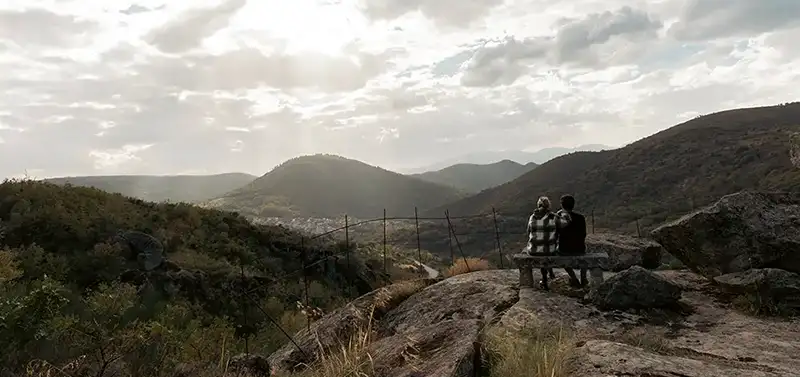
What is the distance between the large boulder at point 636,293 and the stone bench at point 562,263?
499 mm

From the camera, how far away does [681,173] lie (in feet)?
250

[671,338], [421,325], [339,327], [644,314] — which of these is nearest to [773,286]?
[644,314]

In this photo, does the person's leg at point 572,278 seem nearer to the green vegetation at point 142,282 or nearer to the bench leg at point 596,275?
the bench leg at point 596,275

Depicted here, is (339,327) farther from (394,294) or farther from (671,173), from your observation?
(671,173)

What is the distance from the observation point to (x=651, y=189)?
74125mm

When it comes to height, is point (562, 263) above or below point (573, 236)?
below

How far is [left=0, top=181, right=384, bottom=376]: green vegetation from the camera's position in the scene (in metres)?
7.30

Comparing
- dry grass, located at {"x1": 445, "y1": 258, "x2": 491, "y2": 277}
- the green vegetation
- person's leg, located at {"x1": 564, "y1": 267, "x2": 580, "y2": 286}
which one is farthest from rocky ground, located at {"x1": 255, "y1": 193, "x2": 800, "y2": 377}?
the green vegetation

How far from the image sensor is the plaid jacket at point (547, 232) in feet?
29.5

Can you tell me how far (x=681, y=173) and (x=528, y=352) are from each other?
3199 inches

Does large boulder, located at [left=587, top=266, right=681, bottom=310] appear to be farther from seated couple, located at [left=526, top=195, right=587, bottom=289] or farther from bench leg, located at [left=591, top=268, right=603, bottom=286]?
seated couple, located at [left=526, top=195, right=587, bottom=289]

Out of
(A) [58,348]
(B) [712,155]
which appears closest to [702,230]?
(A) [58,348]

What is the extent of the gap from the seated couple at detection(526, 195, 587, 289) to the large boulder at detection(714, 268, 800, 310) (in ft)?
7.53

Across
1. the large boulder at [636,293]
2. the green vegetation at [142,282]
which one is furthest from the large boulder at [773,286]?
the green vegetation at [142,282]
